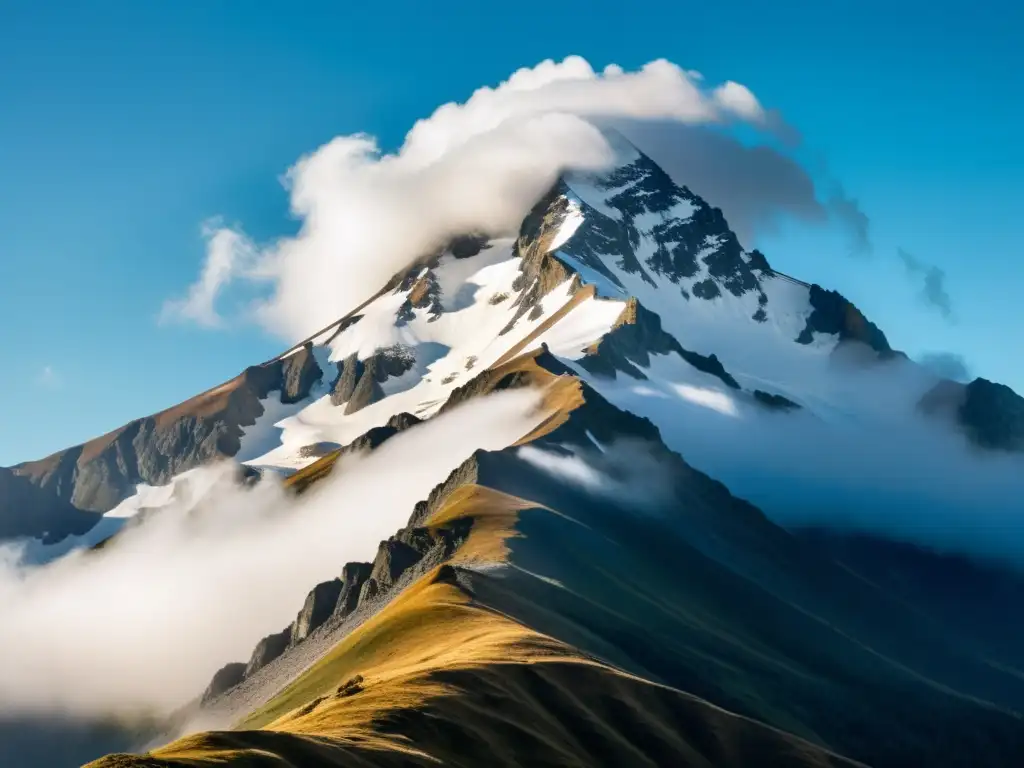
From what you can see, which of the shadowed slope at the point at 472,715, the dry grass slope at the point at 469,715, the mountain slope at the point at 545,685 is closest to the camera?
the dry grass slope at the point at 469,715

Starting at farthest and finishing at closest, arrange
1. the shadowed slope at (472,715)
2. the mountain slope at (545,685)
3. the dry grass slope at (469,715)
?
the mountain slope at (545,685)
the shadowed slope at (472,715)
the dry grass slope at (469,715)

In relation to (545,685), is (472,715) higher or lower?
lower

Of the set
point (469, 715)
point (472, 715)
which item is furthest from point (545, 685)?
point (469, 715)

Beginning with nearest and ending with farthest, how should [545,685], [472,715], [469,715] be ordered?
[469,715], [472,715], [545,685]

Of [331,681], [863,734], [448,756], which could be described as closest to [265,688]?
[331,681]

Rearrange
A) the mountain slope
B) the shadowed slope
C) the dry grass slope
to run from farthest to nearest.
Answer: the mountain slope → the shadowed slope → the dry grass slope

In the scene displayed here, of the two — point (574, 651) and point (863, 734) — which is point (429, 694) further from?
point (863, 734)

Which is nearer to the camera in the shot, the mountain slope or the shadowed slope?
the shadowed slope

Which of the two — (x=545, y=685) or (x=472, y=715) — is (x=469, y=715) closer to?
(x=472, y=715)

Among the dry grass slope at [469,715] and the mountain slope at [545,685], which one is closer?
the dry grass slope at [469,715]

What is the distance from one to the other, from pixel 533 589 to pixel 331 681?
28.4 m

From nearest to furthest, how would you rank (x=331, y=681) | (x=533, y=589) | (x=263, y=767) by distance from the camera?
(x=263, y=767)
(x=331, y=681)
(x=533, y=589)

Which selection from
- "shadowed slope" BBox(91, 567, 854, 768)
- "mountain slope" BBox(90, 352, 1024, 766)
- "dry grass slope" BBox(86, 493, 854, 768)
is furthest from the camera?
"mountain slope" BBox(90, 352, 1024, 766)

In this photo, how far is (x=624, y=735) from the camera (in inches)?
5007
